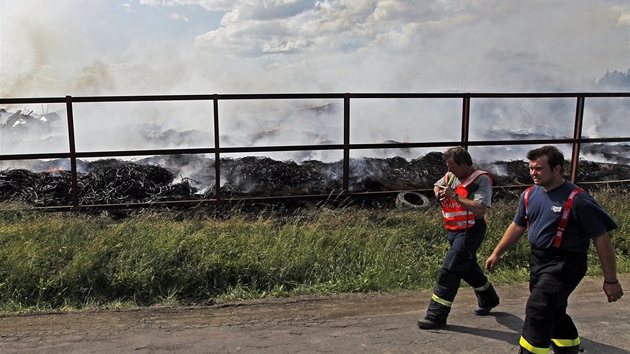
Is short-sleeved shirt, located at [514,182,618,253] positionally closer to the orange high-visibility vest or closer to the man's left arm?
the man's left arm

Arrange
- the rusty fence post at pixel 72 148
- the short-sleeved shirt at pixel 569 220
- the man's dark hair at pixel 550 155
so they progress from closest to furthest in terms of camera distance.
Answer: the short-sleeved shirt at pixel 569 220 < the man's dark hair at pixel 550 155 < the rusty fence post at pixel 72 148

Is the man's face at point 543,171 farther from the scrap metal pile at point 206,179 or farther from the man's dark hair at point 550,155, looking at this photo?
the scrap metal pile at point 206,179

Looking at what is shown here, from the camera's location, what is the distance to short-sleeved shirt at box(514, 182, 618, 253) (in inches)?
117

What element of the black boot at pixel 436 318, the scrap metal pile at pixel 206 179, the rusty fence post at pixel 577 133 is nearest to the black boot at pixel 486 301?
the black boot at pixel 436 318

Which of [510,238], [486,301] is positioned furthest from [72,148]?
[510,238]

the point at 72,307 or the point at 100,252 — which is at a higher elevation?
the point at 100,252

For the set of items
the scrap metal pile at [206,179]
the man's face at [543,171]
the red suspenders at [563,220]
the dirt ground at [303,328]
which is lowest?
the dirt ground at [303,328]

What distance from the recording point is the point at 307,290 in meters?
4.80

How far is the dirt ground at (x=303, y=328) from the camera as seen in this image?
357 centimetres

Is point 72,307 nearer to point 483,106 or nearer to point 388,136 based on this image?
point 388,136

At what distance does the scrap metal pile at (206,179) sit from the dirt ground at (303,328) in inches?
148

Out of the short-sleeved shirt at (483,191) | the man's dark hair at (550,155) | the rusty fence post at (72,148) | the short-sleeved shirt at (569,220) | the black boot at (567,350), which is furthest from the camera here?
the rusty fence post at (72,148)

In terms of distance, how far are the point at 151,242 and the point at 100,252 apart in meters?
0.54

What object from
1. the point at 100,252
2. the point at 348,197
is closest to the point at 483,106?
the point at 348,197
